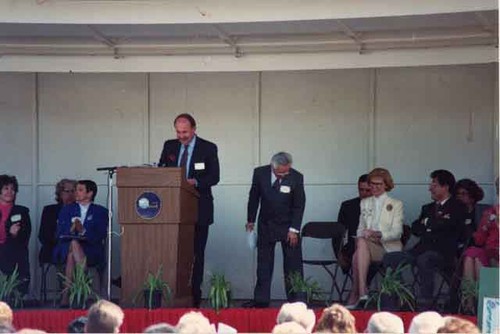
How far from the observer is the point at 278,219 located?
10.3 m

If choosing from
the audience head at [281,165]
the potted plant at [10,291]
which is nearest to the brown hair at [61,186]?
the potted plant at [10,291]

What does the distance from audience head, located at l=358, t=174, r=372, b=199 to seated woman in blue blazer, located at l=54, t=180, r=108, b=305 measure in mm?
2208

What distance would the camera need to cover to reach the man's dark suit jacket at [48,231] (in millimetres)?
11086

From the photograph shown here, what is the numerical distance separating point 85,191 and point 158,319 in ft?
8.54

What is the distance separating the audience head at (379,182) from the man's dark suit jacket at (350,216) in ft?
1.07

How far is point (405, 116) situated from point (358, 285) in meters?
2.26

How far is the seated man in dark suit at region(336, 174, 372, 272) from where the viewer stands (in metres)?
10.7

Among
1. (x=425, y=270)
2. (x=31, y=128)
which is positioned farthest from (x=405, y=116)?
(x=31, y=128)

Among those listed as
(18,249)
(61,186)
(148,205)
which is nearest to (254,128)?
(61,186)

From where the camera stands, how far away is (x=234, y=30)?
10922 millimetres

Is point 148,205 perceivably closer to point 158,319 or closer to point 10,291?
point 158,319

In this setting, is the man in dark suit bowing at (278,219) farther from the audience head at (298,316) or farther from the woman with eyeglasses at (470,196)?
the audience head at (298,316)

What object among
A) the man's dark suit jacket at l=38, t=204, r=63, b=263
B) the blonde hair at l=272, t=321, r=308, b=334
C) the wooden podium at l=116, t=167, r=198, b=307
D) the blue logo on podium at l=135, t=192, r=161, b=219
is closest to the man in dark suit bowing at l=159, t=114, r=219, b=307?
the wooden podium at l=116, t=167, r=198, b=307

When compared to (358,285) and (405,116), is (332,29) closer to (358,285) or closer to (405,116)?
(405,116)
